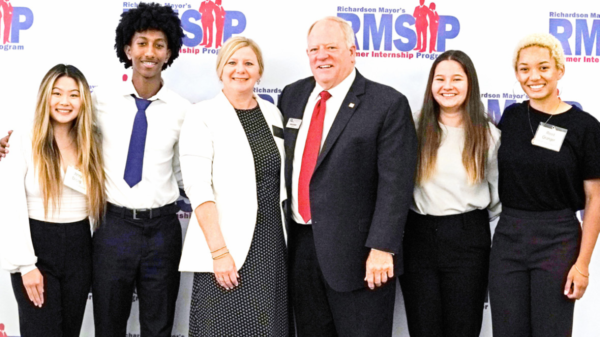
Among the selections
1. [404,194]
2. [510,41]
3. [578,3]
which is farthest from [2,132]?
[578,3]

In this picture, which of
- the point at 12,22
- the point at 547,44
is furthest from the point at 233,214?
the point at 12,22

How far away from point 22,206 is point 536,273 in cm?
204

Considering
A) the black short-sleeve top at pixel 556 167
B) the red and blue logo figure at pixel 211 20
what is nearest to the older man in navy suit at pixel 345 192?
the black short-sleeve top at pixel 556 167

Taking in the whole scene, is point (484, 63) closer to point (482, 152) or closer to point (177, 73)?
point (482, 152)

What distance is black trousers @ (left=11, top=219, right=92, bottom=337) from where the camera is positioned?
229 centimetres

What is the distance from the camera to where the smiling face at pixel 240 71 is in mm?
2285

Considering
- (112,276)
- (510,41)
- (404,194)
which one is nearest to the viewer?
(404,194)

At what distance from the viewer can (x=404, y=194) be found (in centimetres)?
220

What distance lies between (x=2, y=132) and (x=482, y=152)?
8.08ft

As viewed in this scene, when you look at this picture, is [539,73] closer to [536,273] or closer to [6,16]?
[536,273]

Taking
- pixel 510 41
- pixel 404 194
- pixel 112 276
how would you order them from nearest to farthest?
pixel 404 194
pixel 112 276
pixel 510 41

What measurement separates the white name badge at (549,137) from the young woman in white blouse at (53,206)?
1.81m

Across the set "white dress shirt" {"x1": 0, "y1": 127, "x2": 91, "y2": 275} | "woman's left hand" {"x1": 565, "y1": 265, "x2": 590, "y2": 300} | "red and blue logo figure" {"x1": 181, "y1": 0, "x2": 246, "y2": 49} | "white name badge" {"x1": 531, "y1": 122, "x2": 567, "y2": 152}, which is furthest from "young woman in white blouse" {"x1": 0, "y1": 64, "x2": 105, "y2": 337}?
"woman's left hand" {"x1": 565, "y1": 265, "x2": 590, "y2": 300}

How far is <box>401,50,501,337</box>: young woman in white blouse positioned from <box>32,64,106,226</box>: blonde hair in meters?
1.36
